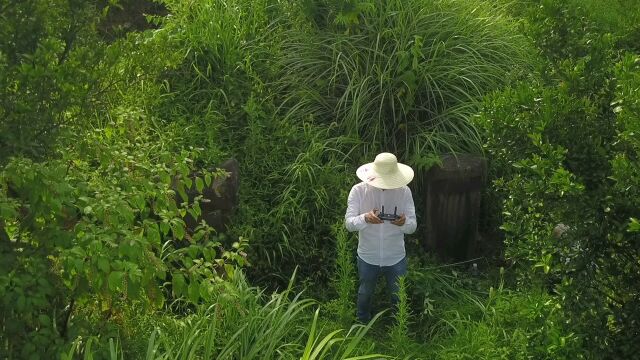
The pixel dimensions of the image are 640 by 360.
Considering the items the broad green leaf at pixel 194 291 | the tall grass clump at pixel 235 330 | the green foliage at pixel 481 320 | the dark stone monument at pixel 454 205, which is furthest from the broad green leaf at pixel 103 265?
the dark stone monument at pixel 454 205

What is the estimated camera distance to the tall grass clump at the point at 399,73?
7.07 m

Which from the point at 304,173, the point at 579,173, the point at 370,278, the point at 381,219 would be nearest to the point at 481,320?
the point at 370,278

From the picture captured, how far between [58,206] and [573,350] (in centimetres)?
240

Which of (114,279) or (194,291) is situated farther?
(194,291)

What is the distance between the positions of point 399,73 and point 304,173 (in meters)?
1.32

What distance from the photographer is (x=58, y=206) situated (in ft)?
12.2

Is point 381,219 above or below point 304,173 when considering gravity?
above

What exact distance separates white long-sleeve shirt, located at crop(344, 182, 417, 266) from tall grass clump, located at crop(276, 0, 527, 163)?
1258mm

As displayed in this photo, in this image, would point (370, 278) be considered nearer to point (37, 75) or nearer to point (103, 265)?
point (103, 265)

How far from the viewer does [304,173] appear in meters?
6.54

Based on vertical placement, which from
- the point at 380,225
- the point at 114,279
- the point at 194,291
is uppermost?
the point at 114,279

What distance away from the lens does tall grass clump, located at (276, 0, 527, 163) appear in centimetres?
707

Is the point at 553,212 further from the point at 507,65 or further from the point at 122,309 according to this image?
the point at 507,65

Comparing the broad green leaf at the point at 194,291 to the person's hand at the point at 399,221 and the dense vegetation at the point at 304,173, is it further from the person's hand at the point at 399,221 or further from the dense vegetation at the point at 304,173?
the person's hand at the point at 399,221
